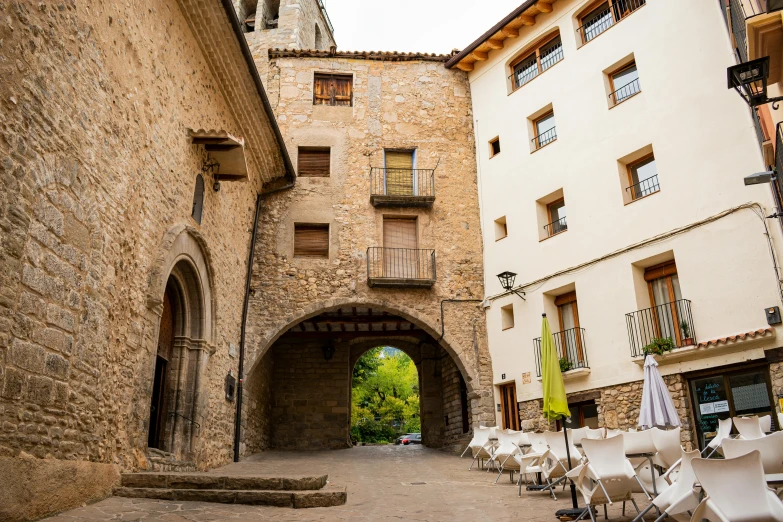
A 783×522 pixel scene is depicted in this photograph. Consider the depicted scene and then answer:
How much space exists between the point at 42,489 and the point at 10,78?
3422 mm

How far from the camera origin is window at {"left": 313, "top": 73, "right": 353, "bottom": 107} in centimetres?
1578

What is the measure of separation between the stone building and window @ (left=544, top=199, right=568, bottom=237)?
21.5ft

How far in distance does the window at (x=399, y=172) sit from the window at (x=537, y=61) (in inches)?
122

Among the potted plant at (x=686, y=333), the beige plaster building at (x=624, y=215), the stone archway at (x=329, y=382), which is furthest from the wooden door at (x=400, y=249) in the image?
the potted plant at (x=686, y=333)

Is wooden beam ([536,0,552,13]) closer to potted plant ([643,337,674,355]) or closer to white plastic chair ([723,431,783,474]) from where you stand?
potted plant ([643,337,674,355])

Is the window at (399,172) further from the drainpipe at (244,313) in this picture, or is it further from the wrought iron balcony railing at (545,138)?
the wrought iron balcony railing at (545,138)

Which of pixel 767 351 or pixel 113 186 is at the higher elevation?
pixel 113 186

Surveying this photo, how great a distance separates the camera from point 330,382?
1753cm

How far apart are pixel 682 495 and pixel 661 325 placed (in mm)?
6982

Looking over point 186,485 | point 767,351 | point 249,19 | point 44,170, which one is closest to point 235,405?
point 186,485

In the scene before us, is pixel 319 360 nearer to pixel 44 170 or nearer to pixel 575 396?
pixel 575 396

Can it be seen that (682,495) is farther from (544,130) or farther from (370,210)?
(370,210)

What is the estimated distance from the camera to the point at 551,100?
44.9 feet

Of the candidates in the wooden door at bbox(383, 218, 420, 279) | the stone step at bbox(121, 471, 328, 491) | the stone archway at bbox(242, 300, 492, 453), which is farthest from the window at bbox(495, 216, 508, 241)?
the stone step at bbox(121, 471, 328, 491)
